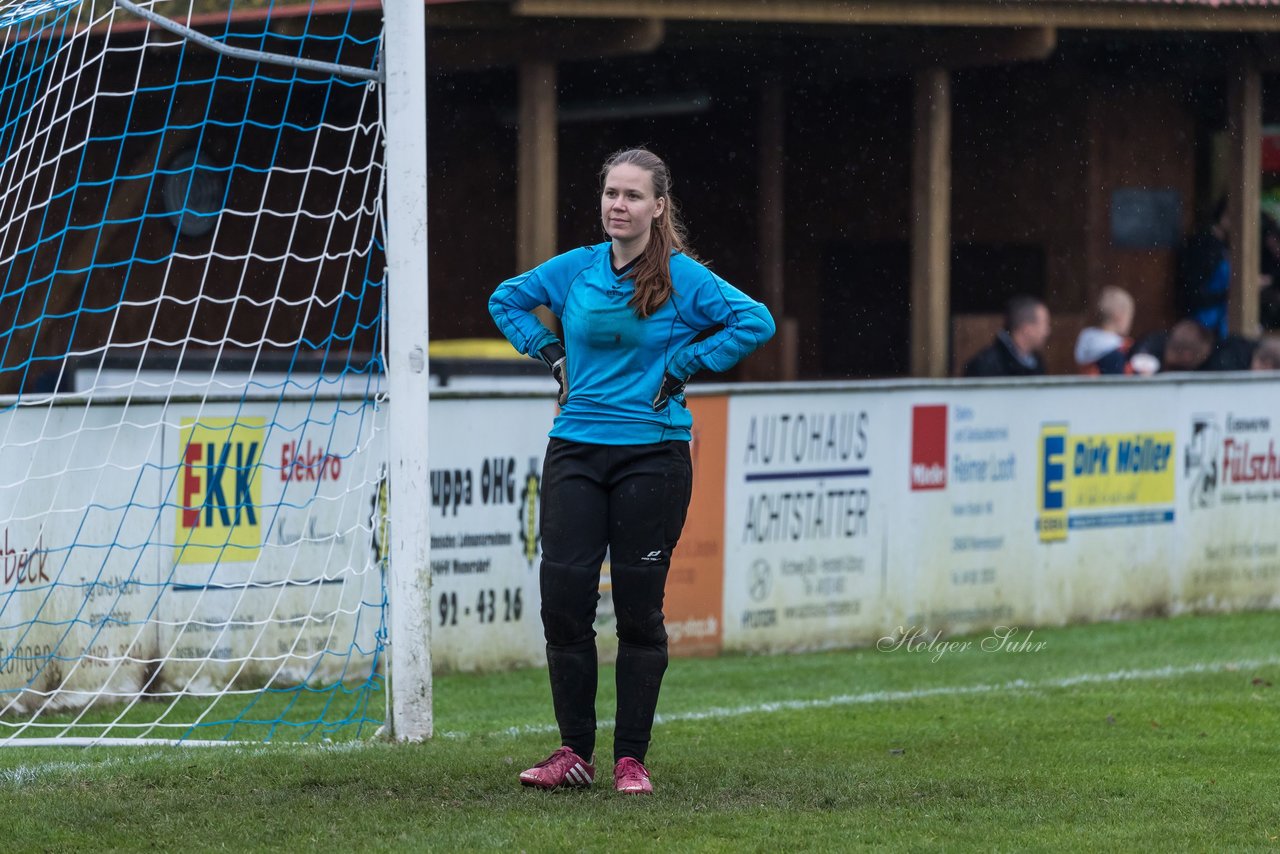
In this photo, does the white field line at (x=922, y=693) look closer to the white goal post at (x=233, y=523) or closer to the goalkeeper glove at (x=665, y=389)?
the white goal post at (x=233, y=523)

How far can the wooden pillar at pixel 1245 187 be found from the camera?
53.8 ft

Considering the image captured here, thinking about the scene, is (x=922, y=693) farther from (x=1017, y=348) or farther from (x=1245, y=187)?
(x=1245, y=187)

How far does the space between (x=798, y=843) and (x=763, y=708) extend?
9.72 ft

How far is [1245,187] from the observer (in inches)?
643

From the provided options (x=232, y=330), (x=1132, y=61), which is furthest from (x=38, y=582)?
(x=1132, y=61)

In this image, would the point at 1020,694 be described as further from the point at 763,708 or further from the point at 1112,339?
the point at 1112,339

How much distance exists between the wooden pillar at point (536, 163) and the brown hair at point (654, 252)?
648 centimetres

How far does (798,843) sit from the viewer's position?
5.02 metres

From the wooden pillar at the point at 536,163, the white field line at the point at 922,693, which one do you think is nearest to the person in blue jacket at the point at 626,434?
the white field line at the point at 922,693

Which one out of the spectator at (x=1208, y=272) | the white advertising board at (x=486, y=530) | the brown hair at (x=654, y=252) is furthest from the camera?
the spectator at (x=1208, y=272)

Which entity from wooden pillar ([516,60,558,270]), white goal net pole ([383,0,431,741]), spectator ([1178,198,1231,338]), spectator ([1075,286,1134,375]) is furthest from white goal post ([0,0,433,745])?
spectator ([1178,198,1231,338])

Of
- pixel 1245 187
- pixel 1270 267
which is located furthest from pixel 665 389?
pixel 1270 267

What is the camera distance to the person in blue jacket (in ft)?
18.4

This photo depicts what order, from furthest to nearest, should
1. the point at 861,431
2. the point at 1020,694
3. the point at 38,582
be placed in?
the point at 861,431 → the point at 1020,694 → the point at 38,582
